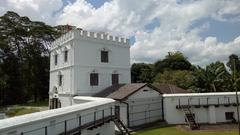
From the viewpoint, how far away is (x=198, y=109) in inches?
905

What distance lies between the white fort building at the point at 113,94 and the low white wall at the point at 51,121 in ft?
0.57

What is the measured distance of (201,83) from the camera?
32.1 meters

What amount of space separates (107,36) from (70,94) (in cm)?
711

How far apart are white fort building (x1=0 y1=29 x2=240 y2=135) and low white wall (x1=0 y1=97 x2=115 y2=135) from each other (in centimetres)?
17

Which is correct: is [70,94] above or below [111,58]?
below

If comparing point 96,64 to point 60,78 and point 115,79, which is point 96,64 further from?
point 60,78

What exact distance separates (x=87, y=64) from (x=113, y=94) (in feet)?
15.5

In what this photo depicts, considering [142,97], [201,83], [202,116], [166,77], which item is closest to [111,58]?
[142,97]

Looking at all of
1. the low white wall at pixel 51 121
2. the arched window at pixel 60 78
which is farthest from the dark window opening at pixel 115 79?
the low white wall at pixel 51 121

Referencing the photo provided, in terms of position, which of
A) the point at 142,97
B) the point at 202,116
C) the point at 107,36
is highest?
the point at 107,36

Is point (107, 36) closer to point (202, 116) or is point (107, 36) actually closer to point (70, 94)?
point (70, 94)

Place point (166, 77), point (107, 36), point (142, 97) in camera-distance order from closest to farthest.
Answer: point (142, 97) < point (107, 36) < point (166, 77)

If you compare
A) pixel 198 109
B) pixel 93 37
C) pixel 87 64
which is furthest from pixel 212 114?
pixel 93 37

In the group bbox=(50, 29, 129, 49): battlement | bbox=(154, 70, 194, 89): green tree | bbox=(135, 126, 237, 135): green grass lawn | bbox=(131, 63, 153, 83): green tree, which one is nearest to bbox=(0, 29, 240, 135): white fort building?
bbox=(50, 29, 129, 49): battlement
